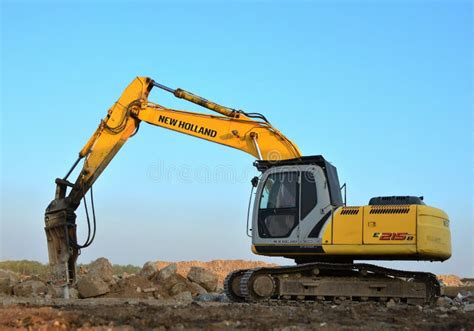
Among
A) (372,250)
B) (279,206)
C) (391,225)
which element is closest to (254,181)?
(279,206)

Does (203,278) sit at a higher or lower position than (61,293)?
higher

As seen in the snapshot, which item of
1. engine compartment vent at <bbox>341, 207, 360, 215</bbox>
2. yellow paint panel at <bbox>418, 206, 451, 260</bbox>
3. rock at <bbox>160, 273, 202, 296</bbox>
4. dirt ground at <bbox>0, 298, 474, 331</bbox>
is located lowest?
dirt ground at <bbox>0, 298, 474, 331</bbox>

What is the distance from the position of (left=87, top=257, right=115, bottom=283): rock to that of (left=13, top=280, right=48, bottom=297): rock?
1.31 m

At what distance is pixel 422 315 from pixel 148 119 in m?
7.68

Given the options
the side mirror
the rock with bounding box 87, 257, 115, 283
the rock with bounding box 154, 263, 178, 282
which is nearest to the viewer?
the side mirror

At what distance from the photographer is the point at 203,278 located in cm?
1939

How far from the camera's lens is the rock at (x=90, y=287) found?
660 inches

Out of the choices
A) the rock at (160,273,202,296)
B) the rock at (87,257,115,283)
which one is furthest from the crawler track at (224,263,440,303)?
the rock at (87,257,115,283)

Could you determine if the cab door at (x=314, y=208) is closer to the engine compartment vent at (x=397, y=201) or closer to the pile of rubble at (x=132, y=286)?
the engine compartment vent at (x=397, y=201)

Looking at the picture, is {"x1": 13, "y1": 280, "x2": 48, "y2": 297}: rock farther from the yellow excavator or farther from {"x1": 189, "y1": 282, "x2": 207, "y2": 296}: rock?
{"x1": 189, "y1": 282, "x2": 207, "y2": 296}: rock

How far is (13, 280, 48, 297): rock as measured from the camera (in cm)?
1745

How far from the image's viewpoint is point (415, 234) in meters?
12.7

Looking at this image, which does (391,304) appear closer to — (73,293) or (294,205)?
(294,205)

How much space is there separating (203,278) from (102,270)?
9.39ft
